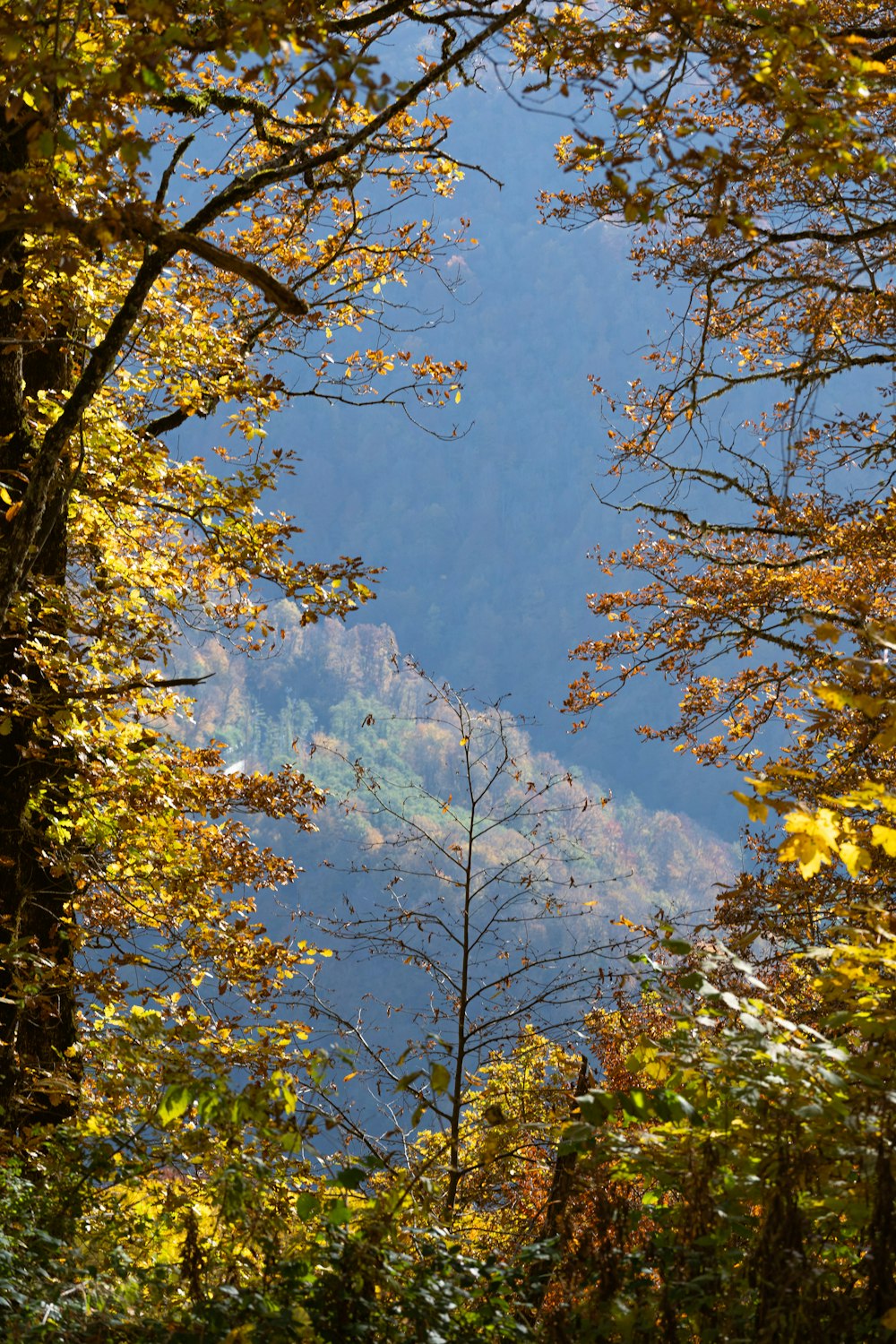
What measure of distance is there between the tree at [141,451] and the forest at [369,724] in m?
0.04

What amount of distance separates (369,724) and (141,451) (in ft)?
9.58

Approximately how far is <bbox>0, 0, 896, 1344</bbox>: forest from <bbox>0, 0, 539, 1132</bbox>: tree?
1.7 inches

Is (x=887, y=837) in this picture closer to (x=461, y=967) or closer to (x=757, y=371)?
(x=461, y=967)

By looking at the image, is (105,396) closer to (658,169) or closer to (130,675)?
(130,675)

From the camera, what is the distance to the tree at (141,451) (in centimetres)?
337

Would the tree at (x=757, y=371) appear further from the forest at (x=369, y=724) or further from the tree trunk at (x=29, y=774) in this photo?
the tree trunk at (x=29, y=774)

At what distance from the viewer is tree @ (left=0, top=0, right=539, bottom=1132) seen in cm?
337

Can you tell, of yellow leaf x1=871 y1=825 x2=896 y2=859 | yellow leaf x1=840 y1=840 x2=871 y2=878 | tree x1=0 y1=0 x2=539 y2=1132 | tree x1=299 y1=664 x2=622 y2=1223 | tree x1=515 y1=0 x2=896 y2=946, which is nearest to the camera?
yellow leaf x1=840 y1=840 x2=871 y2=878

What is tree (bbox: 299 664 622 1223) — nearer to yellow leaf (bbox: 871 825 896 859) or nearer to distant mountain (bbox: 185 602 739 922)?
yellow leaf (bbox: 871 825 896 859)

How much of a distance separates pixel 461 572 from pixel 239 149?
496 ft

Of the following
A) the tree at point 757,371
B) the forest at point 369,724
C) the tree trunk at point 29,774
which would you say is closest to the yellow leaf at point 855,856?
the forest at point 369,724

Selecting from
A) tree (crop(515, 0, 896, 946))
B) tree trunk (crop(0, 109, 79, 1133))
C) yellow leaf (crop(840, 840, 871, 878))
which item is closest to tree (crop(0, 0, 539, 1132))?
tree trunk (crop(0, 109, 79, 1133))

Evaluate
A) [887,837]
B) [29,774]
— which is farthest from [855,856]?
[29,774]

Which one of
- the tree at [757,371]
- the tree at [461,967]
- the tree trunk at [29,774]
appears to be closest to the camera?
the tree at [757,371]
